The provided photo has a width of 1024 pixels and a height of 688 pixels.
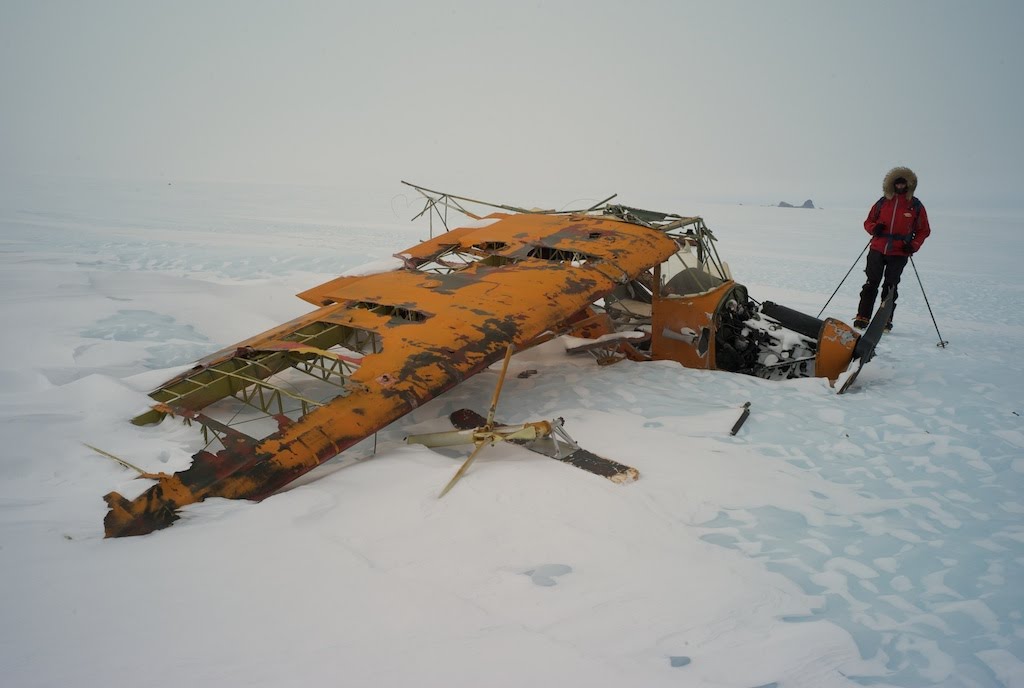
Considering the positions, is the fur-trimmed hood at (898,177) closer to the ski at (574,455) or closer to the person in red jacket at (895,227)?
the person in red jacket at (895,227)

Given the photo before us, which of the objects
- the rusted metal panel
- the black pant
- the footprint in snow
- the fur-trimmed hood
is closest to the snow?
the footprint in snow

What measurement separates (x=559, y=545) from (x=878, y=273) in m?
7.70

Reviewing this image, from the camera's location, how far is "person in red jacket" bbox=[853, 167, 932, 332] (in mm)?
8688

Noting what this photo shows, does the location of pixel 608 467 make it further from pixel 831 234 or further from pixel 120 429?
pixel 831 234

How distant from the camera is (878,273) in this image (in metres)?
9.11

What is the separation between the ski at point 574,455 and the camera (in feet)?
15.1

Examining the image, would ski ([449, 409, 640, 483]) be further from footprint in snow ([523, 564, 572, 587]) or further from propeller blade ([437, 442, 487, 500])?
footprint in snow ([523, 564, 572, 587])

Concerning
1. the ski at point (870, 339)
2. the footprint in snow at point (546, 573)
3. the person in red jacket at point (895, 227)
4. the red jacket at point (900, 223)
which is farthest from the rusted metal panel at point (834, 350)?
the footprint in snow at point (546, 573)

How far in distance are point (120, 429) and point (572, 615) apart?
3.44 metres

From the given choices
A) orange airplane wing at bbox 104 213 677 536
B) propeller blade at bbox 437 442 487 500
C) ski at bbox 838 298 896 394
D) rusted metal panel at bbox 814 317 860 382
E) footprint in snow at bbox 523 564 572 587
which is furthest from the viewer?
rusted metal panel at bbox 814 317 860 382

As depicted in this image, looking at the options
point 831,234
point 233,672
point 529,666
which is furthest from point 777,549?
point 831,234

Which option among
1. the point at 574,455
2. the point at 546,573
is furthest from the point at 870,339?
the point at 546,573

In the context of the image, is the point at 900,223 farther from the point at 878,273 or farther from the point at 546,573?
the point at 546,573

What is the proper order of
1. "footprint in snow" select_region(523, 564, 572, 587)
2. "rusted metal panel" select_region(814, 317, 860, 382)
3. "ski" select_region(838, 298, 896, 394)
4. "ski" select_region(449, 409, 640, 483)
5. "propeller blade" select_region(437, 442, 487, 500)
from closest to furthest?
"footprint in snow" select_region(523, 564, 572, 587) < "propeller blade" select_region(437, 442, 487, 500) < "ski" select_region(449, 409, 640, 483) < "ski" select_region(838, 298, 896, 394) < "rusted metal panel" select_region(814, 317, 860, 382)
